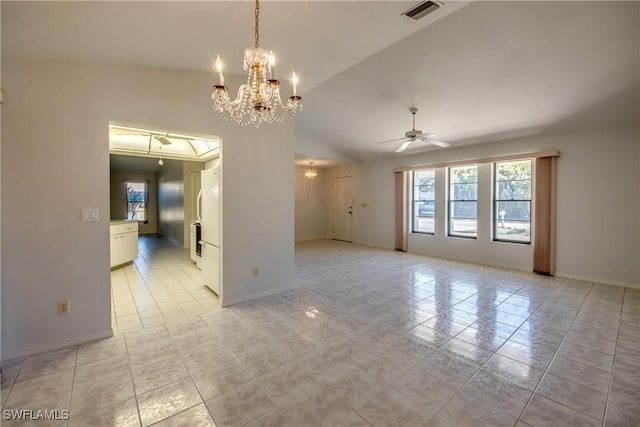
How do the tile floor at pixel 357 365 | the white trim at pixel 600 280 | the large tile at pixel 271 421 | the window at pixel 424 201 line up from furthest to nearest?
the window at pixel 424 201 < the white trim at pixel 600 280 < the tile floor at pixel 357 365 < the large tile at pixel 271 421

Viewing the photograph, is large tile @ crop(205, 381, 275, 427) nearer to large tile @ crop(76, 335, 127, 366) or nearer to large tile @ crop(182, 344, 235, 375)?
large tile @ crop(182, 344, 235, 375)

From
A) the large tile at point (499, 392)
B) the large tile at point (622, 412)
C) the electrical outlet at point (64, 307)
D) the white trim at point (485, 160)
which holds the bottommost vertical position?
the large tile at point (622, 412)

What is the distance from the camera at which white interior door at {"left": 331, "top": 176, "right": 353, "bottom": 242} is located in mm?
8719

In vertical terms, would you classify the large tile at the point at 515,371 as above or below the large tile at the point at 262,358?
below

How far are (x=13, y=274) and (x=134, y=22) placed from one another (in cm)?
228

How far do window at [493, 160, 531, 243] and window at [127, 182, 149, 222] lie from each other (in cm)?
1215

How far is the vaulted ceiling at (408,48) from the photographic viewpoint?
2.05m

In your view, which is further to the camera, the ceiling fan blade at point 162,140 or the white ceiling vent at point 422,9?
the ceiling fan blade at point 162,140

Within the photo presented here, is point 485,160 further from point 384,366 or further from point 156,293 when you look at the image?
point 156,293

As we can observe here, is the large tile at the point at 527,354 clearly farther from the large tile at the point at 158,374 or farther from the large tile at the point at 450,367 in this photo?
the large tile at the point at 158,374

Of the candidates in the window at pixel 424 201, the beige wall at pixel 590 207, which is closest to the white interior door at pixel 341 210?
the window at pixel 424 201

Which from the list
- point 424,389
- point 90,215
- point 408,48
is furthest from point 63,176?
point 408,48

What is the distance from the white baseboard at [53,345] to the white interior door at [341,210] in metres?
6.83

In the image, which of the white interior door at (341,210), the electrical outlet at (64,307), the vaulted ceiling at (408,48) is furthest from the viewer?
the white interior door at (341,210)
